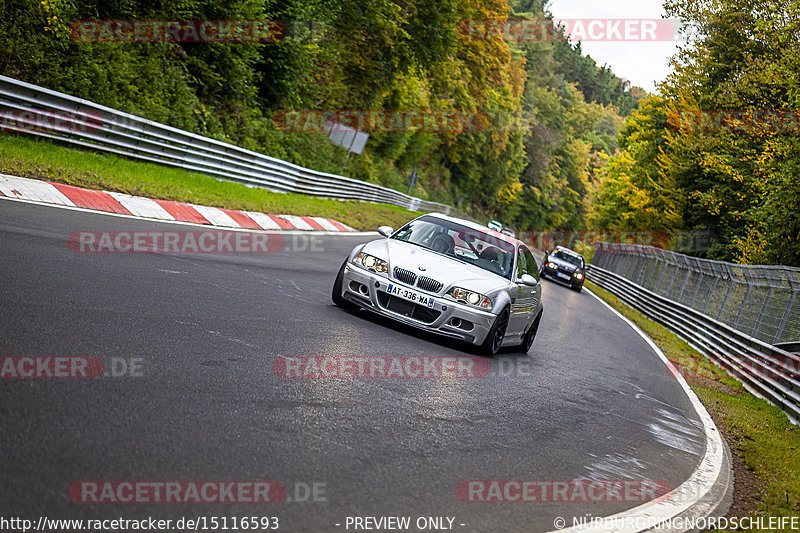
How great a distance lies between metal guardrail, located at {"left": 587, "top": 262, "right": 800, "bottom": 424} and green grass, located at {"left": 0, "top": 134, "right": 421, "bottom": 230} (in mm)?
10057

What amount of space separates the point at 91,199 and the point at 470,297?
6840mm

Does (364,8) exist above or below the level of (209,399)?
above

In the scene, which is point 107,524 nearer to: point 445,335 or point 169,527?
point 169,527

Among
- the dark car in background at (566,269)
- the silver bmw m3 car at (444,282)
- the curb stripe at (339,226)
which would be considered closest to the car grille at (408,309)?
the silver bmw m3 car at (444,282)

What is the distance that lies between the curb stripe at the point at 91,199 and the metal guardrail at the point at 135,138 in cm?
259

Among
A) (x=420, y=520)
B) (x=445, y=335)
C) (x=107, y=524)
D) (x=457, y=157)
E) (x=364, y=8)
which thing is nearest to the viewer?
(x=107, y=524)

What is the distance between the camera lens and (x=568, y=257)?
34031 millimetres

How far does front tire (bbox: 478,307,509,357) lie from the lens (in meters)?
9.52

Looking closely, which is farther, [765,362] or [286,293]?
[765,362]

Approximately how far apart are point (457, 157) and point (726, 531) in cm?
6353

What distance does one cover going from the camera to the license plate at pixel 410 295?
9.23 meters

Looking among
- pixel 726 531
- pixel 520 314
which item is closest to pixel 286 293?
pixel 520 314

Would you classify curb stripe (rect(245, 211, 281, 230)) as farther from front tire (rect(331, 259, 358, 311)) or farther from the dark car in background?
the dark car in background

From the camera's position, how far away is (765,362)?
1365 cm
